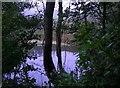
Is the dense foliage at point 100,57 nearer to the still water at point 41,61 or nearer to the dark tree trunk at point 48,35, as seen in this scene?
the still water at point 41,61

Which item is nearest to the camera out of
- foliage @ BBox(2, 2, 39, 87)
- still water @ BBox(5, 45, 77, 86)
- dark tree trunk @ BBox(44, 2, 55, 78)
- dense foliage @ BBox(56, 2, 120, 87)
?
dense foliage @ BBox(56, 2, 120, 87)

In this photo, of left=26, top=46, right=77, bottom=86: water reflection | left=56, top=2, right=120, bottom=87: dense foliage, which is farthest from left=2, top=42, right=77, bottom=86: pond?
left=56, top=2, right=120, bottom=87: dense foliage

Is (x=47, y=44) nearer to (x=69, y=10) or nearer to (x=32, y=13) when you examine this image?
(x=32, y=13)

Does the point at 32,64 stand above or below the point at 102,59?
above

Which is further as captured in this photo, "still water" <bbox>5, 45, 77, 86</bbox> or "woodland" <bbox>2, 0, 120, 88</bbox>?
"still water" <bbox>5, 45, 77, 86</bbox>

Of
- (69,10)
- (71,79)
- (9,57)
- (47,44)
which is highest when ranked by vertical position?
(69,10)

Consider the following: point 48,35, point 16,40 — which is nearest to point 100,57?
point 16,40

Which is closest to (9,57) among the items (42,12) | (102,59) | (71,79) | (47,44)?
(47,44)

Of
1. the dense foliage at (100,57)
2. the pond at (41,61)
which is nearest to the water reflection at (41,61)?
the pond at (41,61)

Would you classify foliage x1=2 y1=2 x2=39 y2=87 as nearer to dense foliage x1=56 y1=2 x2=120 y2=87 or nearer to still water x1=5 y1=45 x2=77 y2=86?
still water x1=5 y1=45 x2=77 y2=86

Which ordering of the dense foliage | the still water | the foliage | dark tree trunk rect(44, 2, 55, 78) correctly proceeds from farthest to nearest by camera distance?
dark tree trunk rect(44, 2, 55, 78) → the still water → the foliage → the dense foliage

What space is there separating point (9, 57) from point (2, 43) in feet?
0.42

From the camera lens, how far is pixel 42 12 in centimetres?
212

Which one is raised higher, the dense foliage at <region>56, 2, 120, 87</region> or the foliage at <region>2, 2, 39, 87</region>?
the foliage at <region>2, 2, 39, 87</region>
